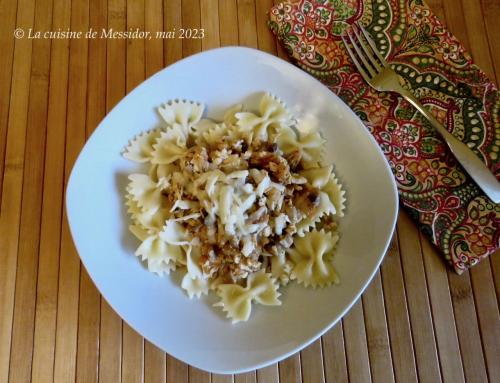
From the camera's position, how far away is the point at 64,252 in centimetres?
152

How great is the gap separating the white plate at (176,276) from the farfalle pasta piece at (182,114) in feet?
0.08

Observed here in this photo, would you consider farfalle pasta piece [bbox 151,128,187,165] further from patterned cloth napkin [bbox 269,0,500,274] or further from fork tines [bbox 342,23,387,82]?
fork tines [bbox 342,23,387,82]

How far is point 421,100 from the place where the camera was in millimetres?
1666

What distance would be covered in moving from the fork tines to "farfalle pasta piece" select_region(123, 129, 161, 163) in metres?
0.76

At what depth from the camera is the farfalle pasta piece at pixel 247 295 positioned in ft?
4.51

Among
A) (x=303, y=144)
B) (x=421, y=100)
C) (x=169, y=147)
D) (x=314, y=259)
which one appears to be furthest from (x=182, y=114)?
(x=421, y=100)

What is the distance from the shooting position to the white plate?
1.32 metres

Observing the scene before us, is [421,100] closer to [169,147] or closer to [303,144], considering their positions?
[303,144]

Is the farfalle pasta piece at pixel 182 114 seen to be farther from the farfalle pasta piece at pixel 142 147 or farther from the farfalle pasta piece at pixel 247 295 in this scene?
the farfalle pasta piece at pixel 247 295

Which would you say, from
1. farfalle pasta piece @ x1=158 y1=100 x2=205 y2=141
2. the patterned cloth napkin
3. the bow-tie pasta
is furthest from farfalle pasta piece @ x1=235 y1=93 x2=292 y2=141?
the patterned cloth napkin

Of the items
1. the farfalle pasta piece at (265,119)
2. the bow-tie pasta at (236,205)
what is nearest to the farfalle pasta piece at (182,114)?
the bow-tie pasta at (236,205)

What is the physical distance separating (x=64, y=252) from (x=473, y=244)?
134 centimetres

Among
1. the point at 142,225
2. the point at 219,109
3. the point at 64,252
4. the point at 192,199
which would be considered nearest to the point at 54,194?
the point at 64,252

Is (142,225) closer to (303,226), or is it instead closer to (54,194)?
(54,194)
